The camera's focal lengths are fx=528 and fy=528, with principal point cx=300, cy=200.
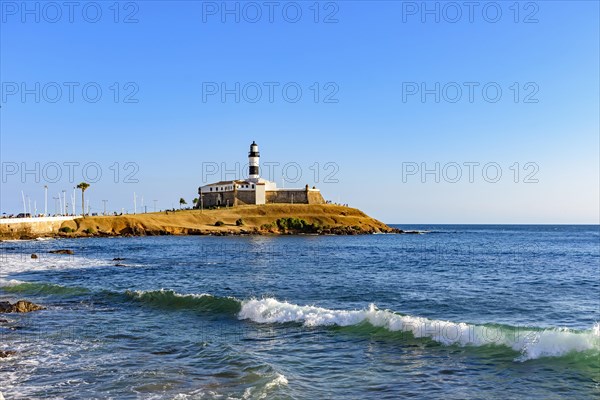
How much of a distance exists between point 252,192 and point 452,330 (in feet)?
417

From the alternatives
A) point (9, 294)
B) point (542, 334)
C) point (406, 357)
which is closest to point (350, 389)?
point (406, 357)

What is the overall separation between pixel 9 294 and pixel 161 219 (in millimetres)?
91112

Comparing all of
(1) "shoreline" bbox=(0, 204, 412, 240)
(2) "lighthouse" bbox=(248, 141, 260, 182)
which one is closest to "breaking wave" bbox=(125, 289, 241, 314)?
(1) "shoreline" bbox=(0, 204, 412, 240)

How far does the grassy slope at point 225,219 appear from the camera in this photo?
10800 cm

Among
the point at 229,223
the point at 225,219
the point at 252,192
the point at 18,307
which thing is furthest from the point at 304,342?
the point at 252,192

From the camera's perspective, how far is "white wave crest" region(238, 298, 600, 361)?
1506 centimetres

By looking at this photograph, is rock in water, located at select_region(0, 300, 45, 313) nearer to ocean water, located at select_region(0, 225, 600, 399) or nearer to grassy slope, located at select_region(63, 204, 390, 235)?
ocean water, located at select_region(0, 225, 600, 399)

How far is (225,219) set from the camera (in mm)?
126125

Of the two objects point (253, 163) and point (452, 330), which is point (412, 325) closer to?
point (452, 330)

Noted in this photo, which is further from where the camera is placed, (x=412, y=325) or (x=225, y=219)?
(x=225, y=219)

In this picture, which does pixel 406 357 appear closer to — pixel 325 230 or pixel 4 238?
pixel 4 238

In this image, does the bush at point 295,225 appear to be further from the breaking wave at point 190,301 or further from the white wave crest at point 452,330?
the white wave crest at point 452,330

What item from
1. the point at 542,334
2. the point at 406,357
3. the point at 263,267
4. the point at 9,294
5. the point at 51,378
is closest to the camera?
the point at 51,378

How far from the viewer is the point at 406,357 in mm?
14836
